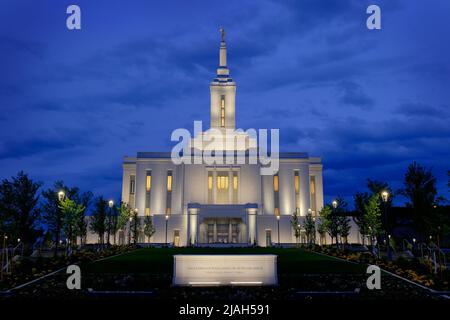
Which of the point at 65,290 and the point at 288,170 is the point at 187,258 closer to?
the point at 65,290

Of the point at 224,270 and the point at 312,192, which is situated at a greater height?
the point at 312,192

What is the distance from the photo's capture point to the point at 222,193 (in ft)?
196

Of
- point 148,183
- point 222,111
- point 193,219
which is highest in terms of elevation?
point 222,111

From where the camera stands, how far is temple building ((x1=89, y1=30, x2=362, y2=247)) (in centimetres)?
5409

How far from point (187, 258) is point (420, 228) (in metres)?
26.7

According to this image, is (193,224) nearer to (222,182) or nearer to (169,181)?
(222,182)

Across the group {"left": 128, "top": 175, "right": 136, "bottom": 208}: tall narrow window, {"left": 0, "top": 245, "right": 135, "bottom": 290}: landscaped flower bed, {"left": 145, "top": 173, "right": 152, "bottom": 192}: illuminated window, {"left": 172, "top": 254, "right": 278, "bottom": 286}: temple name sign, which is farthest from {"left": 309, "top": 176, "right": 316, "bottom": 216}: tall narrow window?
{"left": 172, "top": 254, "right": 278, "bottom": 286}: temple name sign

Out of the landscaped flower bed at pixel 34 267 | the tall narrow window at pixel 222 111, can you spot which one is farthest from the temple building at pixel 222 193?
the landscaped flower bed at pixel 34 267

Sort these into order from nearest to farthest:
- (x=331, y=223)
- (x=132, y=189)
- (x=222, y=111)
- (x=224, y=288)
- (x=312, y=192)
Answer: (x=224, y=288)
(x=331, y=223)
(x=132, y=189)
(x=312, y=192)
(x=222, y=111)

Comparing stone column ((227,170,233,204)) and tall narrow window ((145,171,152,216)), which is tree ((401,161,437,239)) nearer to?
stone column ((227,170,233,204))

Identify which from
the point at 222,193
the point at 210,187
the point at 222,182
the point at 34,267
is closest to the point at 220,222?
the point at 222,193
